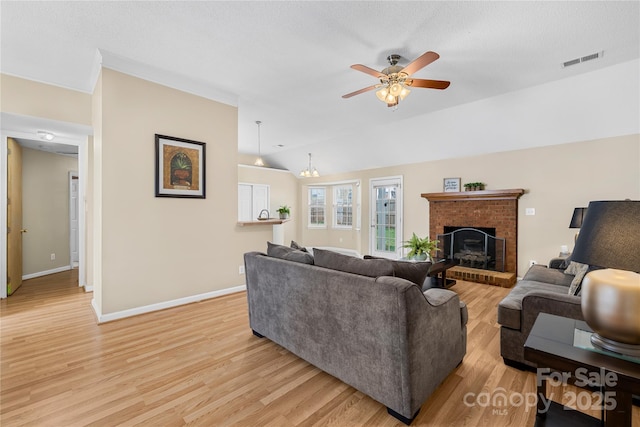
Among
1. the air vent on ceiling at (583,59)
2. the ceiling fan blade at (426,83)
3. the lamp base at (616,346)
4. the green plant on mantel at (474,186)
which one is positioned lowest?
the lamp base at (616,346)

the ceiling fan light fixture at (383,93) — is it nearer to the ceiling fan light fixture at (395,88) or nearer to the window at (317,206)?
→ the ceiling fan light fixture at (395,88)

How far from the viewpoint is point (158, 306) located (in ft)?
11.1

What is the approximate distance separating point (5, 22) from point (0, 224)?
2.79 meters

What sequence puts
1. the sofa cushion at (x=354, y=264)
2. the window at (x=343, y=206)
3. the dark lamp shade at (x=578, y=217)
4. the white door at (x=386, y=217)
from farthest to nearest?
the window at (x=343, y=206)
the white door at (x=386, y=217)
the dark lamp shade at (x=578, y=217)
the sofa cushion at (x=354, y=264)

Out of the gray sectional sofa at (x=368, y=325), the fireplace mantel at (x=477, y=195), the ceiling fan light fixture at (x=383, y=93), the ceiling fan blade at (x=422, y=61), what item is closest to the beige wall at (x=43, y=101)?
the gray sectional sofa at (x=368, y=325)

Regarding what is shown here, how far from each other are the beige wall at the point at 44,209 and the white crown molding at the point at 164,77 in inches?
122

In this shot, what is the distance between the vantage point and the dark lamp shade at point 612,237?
1.09 metres

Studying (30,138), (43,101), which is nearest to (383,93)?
(43,101)

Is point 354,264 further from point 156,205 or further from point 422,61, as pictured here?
point 156,205

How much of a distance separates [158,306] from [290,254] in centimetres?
210

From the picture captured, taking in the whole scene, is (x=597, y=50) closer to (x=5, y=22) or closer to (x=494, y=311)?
(x=494, y=311)

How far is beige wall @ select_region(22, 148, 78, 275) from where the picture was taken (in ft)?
16.0

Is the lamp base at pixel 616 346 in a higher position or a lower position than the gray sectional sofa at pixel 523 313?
→ higher

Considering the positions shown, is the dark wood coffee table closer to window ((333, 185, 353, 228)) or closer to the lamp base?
the lamp base
